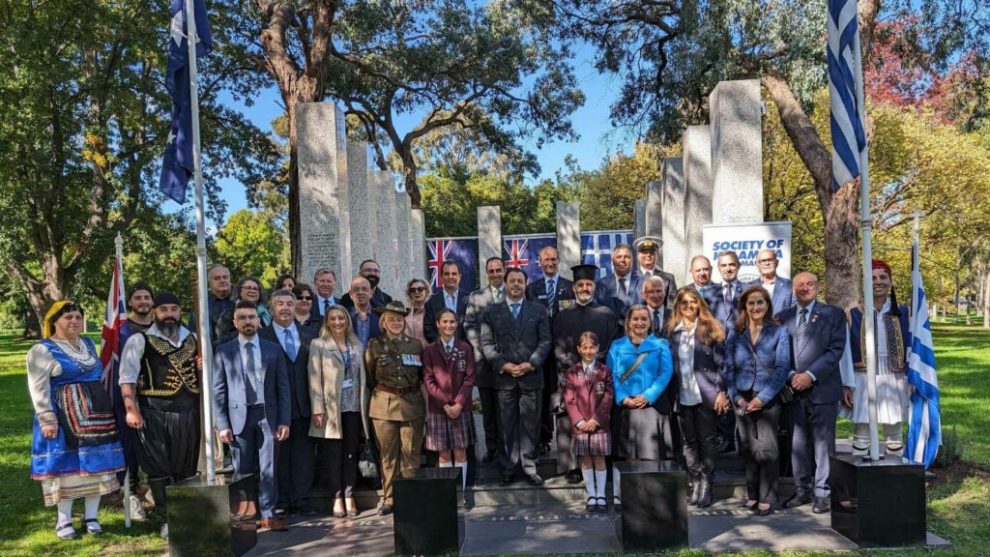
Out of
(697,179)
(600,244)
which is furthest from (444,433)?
(600,244)

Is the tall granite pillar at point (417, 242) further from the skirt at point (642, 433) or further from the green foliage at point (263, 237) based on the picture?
the green foliage at point (263, 237)

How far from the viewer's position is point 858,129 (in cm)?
546

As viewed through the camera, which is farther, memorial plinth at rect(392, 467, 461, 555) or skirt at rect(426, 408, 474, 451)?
skirt at rect(426, 408, 474, 451)

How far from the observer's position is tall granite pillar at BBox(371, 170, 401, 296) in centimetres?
1452

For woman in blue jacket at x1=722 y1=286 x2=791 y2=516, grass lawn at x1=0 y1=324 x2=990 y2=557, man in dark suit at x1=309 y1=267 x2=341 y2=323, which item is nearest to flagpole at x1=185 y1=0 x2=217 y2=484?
grass lawn at x1=0 y1=324 x2=990 y2=557

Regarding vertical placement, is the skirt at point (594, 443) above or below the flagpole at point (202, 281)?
below

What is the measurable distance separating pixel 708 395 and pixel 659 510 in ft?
4.10

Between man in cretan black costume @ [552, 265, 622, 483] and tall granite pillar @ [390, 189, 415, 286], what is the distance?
10.0 meters

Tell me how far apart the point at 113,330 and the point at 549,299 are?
411 cm

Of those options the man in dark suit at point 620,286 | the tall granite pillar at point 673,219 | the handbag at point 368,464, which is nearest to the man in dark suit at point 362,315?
the handbag at point 368,464

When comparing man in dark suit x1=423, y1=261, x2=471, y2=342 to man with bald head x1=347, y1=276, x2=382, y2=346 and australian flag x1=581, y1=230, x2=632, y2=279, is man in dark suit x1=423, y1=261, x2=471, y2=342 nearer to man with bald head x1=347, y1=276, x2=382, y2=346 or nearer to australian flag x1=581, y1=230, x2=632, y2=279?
man with bald head x1=347, y1=276, x2=382, y2=346

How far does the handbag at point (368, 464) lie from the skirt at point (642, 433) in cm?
223

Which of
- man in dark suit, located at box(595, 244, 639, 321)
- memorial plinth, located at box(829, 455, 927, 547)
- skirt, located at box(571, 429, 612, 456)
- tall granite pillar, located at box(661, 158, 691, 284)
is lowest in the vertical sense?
memorial plinth, located at box(829, 455, 927, 547)

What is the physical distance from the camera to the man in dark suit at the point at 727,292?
6.75 meters
